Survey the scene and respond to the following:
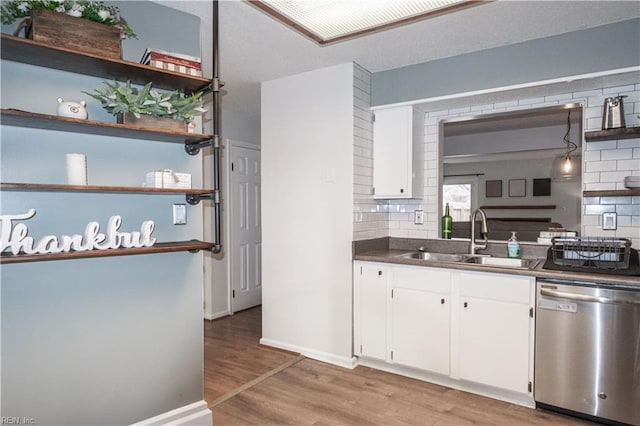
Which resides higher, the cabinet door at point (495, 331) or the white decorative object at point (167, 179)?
the white decorative object at point (167, 179)

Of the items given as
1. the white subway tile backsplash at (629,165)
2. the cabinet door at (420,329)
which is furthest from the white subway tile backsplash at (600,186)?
the cabinet door at (420,329)

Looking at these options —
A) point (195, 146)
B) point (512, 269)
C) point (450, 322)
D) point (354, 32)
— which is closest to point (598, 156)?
point (512, 269)

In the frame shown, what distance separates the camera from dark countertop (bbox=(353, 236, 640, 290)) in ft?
7.20

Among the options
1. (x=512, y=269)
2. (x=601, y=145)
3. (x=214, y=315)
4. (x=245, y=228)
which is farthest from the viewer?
(x=245, y=228)

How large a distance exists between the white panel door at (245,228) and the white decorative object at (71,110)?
9.46 ft

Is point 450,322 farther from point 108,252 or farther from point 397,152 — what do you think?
point 108,252

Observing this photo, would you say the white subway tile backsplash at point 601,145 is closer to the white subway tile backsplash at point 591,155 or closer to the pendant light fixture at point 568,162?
the white subway tile backsplash at point 591,155

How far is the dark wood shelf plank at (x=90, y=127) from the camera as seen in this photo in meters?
1.60

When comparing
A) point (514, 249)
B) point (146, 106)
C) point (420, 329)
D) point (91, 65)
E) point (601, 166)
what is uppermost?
point (91, 65)

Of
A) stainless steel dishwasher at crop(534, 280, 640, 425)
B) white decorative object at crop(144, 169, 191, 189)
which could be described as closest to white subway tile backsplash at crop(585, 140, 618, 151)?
stainless steel dishwasher at crop(534, 280, 640, 425)

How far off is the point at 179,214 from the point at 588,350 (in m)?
2.50

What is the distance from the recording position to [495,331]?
2.57 metres

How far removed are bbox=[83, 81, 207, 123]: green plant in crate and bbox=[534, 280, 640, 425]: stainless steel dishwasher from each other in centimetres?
230

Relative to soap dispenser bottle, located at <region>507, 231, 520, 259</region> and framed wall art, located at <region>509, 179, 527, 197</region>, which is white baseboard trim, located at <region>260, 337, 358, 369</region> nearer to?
soap dispenser bottle, located at <region>507, 231, 520, 259</region>
